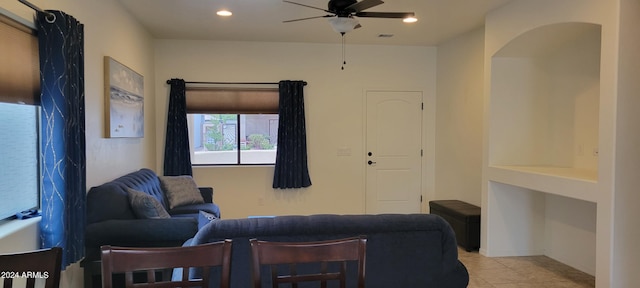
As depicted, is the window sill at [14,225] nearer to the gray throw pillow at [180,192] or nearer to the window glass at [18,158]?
the window glass at [18,158]

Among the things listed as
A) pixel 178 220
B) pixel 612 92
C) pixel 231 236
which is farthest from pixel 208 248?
pixel 612 92

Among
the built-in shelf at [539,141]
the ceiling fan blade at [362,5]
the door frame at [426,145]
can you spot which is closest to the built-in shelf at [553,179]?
the built-in shelf at [539,141]

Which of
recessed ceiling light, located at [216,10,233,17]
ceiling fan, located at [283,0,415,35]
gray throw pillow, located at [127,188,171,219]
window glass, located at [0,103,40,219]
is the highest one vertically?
recessed ceiling light, located at [216,10,233,17]

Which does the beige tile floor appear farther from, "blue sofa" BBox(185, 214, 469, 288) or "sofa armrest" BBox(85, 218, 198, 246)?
"sofa armrest" BBox(85, 218, 198, 246)

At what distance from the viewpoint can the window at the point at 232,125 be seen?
5.93m

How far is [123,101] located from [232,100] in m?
1.97

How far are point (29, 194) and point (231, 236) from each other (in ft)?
5.15

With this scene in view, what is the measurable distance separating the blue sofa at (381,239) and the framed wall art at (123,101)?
6.64 ft

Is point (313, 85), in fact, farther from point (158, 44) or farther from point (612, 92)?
point (612, 92)

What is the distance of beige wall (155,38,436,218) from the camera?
19.4 feet

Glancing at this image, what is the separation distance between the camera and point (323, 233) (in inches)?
89.7

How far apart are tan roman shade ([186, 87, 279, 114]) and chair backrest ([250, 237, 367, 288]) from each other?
4588 mm

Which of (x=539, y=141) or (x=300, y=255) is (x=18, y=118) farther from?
(x=539, y=141)

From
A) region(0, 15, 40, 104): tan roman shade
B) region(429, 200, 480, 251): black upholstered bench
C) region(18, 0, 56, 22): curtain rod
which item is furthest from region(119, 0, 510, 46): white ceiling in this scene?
region(429, 200, 480, 251): black upholstered bench
